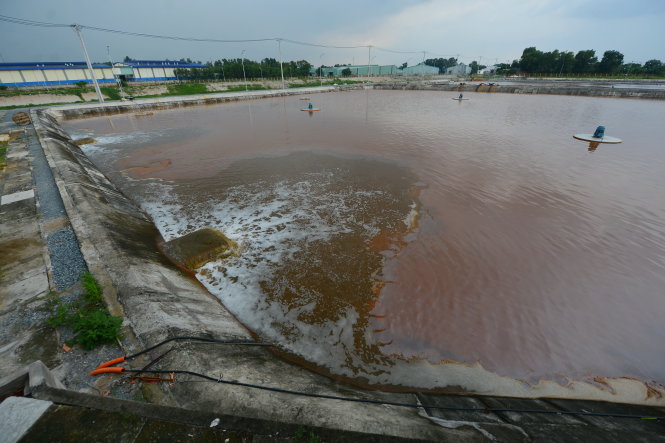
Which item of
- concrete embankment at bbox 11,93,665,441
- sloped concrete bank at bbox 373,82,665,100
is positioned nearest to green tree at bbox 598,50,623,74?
sloped concrete bank at bbox 373,82,665,100

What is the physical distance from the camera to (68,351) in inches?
141

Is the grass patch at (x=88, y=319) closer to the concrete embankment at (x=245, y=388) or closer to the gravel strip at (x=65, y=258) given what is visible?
the concrete embankment at (x=245, y=388)

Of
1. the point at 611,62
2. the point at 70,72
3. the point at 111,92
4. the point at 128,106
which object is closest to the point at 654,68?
the point at 611,62

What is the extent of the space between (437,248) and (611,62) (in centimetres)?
10702

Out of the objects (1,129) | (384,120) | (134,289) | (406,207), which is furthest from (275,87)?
(134,289)

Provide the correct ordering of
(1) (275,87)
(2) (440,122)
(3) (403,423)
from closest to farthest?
(3) (403,423)
(2) (440,122)
(1) (275,87)

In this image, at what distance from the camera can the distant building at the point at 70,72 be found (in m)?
50.5

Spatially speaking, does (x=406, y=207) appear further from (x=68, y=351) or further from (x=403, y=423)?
(x=68, y=351)

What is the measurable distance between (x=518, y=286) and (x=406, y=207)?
4865 millimetres

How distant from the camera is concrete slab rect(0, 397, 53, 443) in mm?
2385

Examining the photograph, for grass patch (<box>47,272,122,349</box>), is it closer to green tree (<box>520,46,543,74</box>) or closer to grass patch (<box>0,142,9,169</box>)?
grass patch (<box>0,142,9,169</box>)

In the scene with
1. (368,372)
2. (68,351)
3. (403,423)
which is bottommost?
(368,372)

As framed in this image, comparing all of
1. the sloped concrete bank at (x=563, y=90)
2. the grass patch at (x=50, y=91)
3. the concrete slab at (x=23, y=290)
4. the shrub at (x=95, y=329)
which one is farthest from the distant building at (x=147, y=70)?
the shrub at (x=95, y=329)

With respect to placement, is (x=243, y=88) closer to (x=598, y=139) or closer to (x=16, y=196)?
(x=16, y=196)
